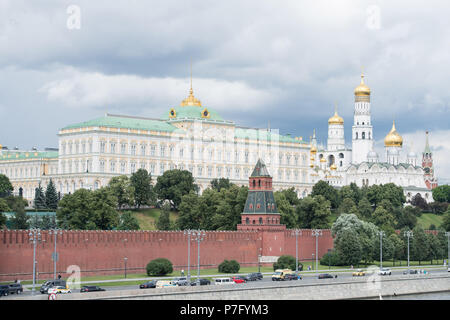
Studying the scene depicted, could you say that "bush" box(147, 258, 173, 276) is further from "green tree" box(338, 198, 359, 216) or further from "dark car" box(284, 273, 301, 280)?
"green tree" box(338, 198, 359, 216)

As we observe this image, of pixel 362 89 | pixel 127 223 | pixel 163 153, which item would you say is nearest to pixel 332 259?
pixel 127 223

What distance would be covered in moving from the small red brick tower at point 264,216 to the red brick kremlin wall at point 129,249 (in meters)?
0.09

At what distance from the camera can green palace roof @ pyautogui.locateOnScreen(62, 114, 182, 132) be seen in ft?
453

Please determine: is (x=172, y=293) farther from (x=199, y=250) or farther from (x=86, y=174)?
(x=86, y=174)

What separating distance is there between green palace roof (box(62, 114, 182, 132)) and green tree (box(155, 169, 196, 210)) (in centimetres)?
1679

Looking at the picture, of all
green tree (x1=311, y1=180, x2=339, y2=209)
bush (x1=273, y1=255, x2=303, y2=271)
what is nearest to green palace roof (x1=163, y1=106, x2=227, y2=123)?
green tree (x1=311, y1=180, x2=339, y2=209)

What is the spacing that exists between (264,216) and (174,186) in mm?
27818

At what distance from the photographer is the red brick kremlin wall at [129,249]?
246 ft

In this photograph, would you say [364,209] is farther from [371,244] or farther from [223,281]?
[223,281]

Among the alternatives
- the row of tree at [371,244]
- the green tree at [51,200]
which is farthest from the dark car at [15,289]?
the green tree at [51,200]

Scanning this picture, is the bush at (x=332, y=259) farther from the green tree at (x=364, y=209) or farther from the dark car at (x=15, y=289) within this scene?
the dark car at (x=15, y=289)

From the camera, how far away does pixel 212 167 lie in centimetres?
14900
